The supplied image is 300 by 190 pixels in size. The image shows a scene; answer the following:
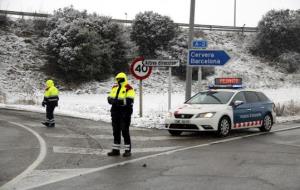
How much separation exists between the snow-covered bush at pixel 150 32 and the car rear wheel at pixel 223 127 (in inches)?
998

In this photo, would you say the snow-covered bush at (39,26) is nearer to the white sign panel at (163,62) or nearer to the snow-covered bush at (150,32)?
the snow-covered bush at (150,32)

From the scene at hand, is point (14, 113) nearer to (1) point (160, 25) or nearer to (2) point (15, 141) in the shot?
(2) point (15, 141)

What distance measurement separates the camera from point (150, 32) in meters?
40.2

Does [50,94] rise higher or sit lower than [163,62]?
lower

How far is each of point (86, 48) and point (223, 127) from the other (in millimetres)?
21301

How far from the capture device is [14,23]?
43.0 meters

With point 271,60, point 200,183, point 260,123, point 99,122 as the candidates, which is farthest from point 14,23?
point 200,183

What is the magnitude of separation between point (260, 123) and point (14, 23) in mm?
30561

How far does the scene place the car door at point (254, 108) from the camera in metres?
16.3

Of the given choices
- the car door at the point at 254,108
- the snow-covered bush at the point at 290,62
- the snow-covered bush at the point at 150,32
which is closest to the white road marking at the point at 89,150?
the car door at the point at 254,108

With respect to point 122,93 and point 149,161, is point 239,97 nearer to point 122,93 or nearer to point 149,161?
point 122,93

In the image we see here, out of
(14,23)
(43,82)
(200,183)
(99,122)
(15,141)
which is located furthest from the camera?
(14,23)

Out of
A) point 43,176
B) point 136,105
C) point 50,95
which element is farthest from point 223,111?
point 136,105

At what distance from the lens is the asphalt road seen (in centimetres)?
819
